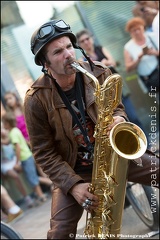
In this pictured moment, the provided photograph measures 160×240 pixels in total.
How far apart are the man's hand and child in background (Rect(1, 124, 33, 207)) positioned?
4153 mm

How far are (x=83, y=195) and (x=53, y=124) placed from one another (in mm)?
481

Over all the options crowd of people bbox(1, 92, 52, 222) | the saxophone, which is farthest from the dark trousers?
crowd of people bbox(1, 92, 52, 222)

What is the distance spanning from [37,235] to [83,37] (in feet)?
8.09

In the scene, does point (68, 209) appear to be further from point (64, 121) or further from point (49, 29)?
point (49, 29)

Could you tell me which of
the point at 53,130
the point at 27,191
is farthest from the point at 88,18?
the point at 53,130

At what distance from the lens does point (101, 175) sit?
3.48 metres

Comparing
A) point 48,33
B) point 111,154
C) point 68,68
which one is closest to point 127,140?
point 111,154

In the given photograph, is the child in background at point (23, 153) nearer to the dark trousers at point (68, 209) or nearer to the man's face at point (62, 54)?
the dark trousers at point (68, 209)

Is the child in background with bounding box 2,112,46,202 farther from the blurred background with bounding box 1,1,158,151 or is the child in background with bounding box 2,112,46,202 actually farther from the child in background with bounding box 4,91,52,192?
the blurred background with bounding box 1,1,158,151

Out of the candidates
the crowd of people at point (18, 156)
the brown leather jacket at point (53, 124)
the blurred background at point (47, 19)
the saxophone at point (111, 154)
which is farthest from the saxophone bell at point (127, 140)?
the blurred background at point (47, 19)

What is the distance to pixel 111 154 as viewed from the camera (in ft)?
11.2

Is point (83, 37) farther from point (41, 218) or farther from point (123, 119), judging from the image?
point (123, 119)

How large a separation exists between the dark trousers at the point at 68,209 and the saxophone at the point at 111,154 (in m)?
0.13

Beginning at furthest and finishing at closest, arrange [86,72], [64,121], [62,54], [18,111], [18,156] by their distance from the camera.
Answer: [18,111] → [18,156] → [64,121] → [62,54] → [86,72]
